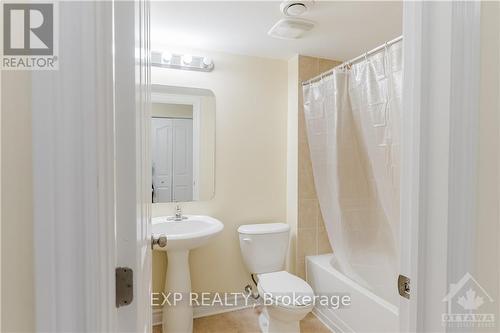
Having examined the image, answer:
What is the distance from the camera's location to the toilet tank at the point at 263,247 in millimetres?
2170

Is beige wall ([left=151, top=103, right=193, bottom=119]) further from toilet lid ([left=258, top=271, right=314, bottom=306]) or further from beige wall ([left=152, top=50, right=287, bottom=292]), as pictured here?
toilet lid ([left=258, top=271, right=314, bottom=306])

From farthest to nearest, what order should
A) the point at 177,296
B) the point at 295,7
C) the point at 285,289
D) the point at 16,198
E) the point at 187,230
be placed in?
the point at 187,230, the point at 177,296, the point at 285,289, the point at 295,7, the point at 16,198

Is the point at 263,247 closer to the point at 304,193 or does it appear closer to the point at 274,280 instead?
the point at 274,280

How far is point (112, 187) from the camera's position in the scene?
19.8 inches

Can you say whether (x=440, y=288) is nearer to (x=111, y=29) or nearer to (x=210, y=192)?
(x=111, y=29)

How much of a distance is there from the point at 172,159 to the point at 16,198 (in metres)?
1.75

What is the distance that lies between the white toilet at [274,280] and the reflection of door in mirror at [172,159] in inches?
22.4

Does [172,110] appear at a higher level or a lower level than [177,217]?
higher

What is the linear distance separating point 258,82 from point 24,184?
212 centimetres

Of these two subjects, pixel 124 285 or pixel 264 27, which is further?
pixel 264 27

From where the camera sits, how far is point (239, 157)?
7.73 feet

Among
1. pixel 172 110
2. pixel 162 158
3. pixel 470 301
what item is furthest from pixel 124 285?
pixel 172 110

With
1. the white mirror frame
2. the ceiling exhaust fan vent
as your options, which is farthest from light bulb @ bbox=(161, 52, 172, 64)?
the ceiling exhaust fan vent

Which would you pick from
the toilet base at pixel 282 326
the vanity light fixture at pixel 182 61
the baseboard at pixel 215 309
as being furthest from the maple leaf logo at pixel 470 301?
the vanity light fixture at pixel 182 61
